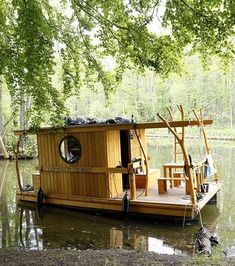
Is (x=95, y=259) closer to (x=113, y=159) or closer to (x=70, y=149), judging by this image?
A: (x=113, y=159)

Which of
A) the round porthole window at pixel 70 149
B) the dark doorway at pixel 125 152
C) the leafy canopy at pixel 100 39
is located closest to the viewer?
the leafy canopy at pixel 100 39

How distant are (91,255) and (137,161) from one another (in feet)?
16.9

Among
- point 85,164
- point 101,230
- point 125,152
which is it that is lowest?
point 101,230

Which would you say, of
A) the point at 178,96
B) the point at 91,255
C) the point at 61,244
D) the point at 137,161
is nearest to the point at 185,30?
the point at 91,255

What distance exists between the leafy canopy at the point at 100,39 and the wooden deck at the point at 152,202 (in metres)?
3.46

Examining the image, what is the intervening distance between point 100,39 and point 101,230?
4545 mm

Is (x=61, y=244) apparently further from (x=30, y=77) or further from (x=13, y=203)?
(x=13, y=203)

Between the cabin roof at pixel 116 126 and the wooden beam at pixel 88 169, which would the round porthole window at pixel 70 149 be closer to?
the wooden beam at pixel 88 169

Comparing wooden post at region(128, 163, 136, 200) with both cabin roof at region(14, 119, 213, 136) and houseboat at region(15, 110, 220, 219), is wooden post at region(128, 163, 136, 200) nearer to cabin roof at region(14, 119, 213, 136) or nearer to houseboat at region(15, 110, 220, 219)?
houseboat at region(15, 110, 220, 219)

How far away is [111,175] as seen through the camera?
1005 centimetres

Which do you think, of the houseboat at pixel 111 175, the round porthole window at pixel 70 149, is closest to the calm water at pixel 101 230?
the houseboat at pixel 111 175

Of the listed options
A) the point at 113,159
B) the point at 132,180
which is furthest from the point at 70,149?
the point at 132,180

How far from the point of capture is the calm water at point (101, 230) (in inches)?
305

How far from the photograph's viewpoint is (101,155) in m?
9.99
